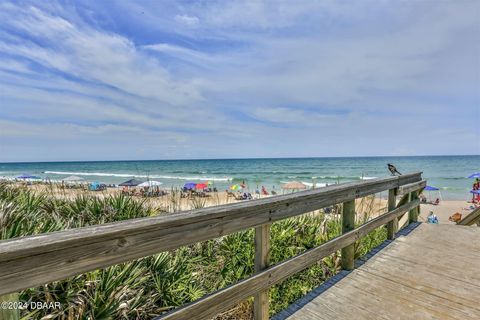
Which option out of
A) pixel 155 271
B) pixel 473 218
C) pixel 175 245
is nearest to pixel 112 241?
pixel 175 245

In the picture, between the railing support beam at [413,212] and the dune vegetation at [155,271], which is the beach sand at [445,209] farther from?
the dune vegetation at [155,271]

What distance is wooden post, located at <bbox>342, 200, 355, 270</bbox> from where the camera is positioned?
3266 mm

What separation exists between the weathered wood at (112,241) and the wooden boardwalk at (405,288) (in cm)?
106

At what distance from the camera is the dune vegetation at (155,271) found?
233 centimetres

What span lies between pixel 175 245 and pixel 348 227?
2.41 metres

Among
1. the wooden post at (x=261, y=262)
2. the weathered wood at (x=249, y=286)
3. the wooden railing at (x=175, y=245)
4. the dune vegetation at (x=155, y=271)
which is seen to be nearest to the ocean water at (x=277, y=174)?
the dune vegetation at (x=155, y=271)

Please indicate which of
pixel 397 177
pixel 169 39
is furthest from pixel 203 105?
pixel 397 177

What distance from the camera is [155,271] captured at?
3.06 meters

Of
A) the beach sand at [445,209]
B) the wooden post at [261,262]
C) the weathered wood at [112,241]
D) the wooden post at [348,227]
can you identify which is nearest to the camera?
the weathered wood at [112,241]

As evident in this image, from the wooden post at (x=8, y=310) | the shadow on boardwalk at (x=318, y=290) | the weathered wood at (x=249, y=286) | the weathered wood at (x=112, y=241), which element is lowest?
the shadow on boardwalk at (x=318, y=290)

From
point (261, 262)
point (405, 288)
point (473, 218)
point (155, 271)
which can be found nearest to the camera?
point (261, 262)

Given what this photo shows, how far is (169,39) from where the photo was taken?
1334 cm

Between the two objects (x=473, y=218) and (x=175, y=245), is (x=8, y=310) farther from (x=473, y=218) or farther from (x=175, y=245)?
(x=473, y=218)

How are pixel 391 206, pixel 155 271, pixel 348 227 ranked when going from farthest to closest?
pixel 391 206 → pixel 348 227 → pixel 155 271
